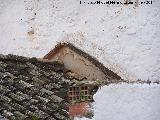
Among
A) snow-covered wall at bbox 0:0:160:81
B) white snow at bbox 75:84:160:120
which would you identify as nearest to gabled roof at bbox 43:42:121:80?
snow-covered wall at bbox 0:0:160:81

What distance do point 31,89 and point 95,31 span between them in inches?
115

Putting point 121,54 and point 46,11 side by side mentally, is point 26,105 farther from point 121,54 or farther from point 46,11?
point 46,11

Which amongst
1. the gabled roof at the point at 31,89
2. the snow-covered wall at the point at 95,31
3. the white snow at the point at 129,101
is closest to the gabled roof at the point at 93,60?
the snow-covered wall at the point at 95,31

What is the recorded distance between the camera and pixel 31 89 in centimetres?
491

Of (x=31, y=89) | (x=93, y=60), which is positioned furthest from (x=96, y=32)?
(x=31, y=89)

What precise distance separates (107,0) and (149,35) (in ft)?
3.30

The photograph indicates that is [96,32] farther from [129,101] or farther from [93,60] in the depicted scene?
[129,101]

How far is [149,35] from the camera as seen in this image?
7.28 m

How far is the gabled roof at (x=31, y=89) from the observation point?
188 inches

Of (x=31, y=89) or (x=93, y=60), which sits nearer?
(x=31, y=89)

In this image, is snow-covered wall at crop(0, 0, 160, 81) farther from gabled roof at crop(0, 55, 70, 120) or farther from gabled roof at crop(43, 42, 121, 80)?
gabled roof at crop(0, 55, 70, 120)

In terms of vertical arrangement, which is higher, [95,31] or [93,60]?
[95,31]

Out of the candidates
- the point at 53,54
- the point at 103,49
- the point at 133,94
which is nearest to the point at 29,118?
the point at 133,94

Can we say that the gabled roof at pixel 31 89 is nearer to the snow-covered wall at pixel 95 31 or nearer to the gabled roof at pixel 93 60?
the gabled roof at pixel 93 60
